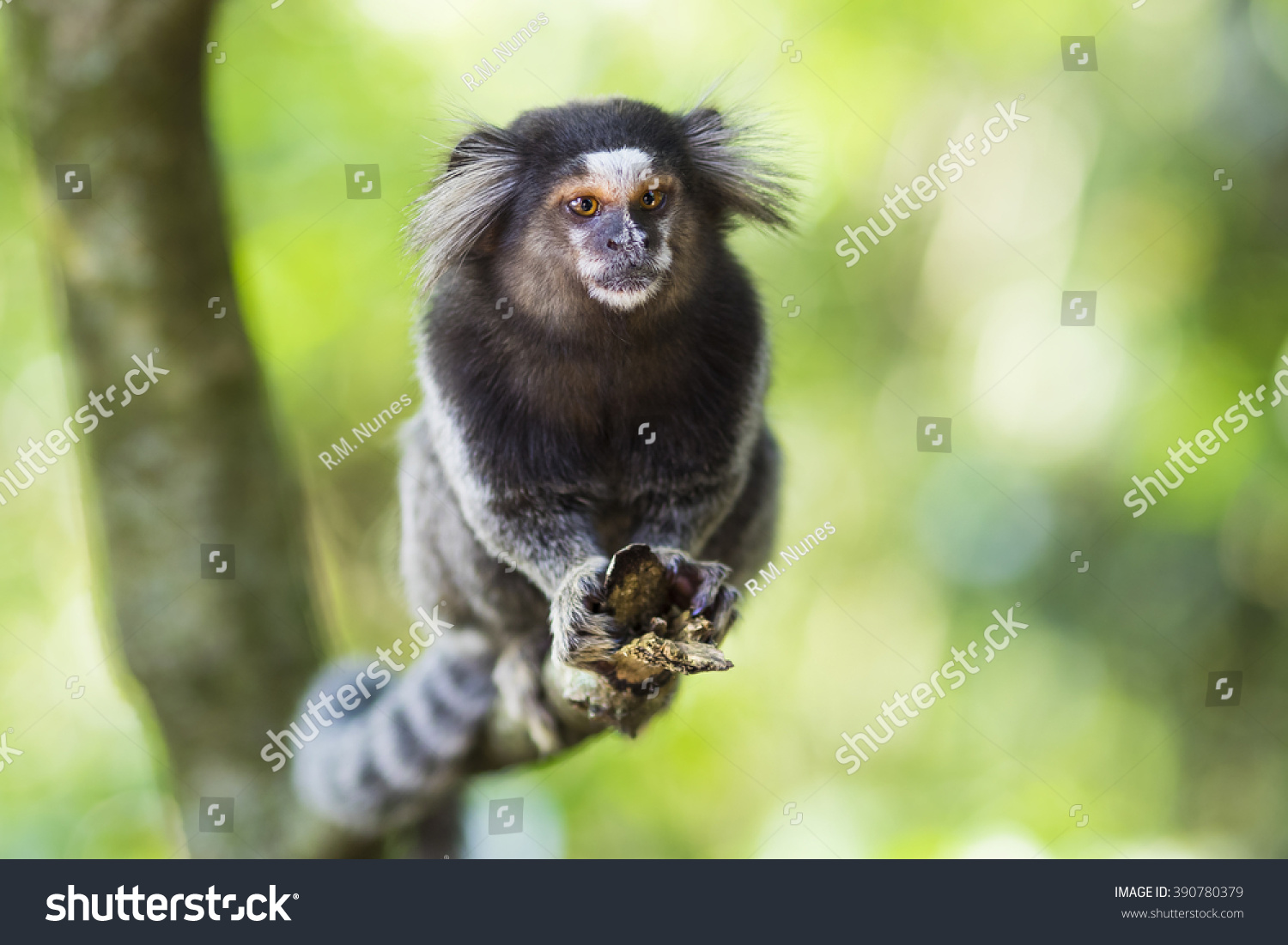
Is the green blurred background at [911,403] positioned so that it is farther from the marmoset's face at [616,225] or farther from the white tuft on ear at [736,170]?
the marmoset's face at [616,225]

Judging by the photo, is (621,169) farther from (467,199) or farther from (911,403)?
(911,403)

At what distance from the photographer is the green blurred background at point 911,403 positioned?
5.22 meters

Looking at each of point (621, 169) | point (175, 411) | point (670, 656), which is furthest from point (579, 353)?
point (175, 411)

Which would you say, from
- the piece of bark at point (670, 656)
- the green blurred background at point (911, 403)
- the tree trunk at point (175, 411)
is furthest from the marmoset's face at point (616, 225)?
the green blurred background at point (911, 403)

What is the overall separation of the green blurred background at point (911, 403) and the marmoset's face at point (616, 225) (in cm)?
203

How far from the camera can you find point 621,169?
8.67ft

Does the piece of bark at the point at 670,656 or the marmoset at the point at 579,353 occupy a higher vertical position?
the marmoset at the point at 579,353

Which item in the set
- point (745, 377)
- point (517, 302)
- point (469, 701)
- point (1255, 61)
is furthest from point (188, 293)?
point (1255, 61)

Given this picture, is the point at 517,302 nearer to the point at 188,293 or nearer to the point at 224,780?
the point at 188,293

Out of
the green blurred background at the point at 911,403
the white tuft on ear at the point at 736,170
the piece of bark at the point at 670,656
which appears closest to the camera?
the piece of bark at the point at 670,656

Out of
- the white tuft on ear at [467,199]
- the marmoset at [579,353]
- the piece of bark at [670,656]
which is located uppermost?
the white tuft on ear at [467,199]

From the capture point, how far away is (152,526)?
3734 mm

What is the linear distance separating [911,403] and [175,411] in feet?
15.5

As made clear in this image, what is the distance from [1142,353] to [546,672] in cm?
436
